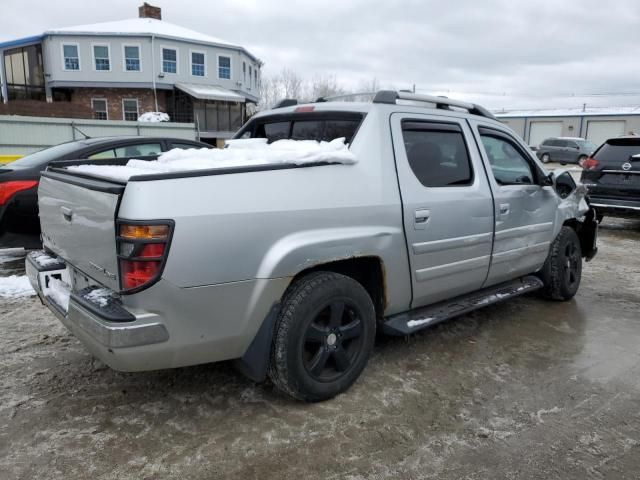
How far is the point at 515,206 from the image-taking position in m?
4.19

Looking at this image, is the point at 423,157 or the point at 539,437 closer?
the point at 539,437

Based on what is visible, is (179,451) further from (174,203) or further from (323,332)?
(174,203)

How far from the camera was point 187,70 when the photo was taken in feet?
98.0

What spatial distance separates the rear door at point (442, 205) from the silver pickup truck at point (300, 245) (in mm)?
12

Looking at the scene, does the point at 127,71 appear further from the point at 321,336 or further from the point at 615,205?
the point at 321,336

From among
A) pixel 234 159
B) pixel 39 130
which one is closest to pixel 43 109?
pixel 39 130

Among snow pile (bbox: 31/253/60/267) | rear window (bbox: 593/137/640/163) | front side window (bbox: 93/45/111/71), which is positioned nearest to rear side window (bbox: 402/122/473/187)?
snow pile (bbox: 31/253/60/267)

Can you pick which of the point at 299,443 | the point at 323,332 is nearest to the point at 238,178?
the point at 323,332

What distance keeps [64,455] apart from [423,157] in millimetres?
2789

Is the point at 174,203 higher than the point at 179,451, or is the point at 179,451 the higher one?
the point at 174,203

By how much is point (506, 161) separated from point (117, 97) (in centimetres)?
2952

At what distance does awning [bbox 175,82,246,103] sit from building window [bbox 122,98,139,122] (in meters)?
2.87

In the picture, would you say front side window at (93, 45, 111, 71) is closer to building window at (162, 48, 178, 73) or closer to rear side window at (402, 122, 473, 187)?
building window at (162, 48, 178, 73)

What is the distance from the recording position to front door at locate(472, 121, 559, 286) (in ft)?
13.3
